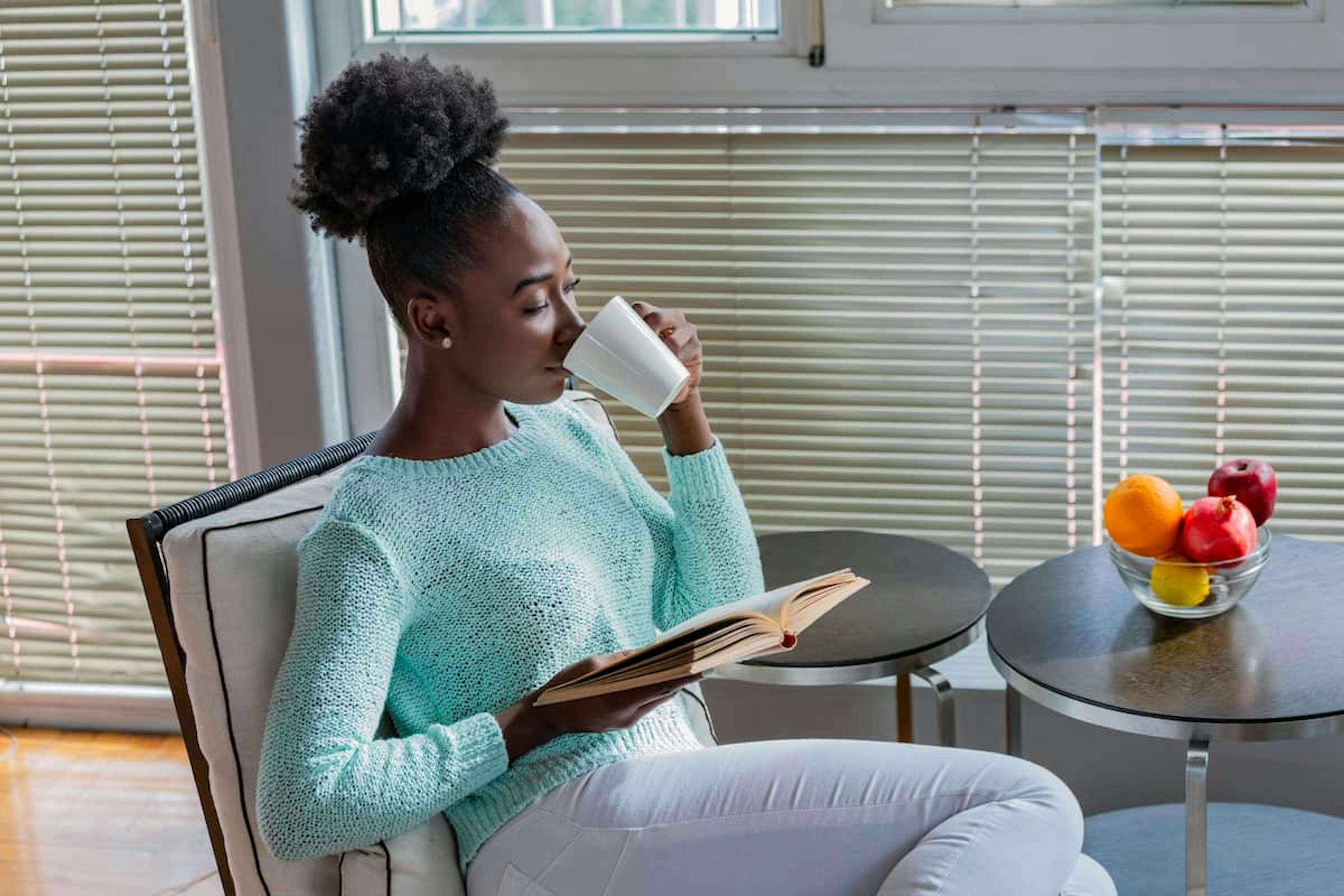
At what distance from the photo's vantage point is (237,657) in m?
1.38

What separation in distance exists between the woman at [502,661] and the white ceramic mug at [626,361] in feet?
0.13

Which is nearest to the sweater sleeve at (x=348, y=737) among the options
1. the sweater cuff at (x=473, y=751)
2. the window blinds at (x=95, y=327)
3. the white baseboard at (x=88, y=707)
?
the sweater cuff at (x=473, y=751)

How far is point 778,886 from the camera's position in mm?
1290

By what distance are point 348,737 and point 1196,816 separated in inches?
33.3

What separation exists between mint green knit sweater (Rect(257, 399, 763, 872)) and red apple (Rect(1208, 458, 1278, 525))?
56 cm

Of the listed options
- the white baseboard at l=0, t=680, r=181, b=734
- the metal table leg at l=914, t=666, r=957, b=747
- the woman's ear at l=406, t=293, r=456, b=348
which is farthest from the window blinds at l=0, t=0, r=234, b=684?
the metal table leg at l=914, t=666, r=957, b=747

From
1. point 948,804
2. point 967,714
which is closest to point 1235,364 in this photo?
point 967,714

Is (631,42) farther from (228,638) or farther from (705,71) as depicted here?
(228,638)

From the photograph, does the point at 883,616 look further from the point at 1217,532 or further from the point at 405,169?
the point at 405,169

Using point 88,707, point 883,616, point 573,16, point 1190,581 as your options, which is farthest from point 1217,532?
point 88,707

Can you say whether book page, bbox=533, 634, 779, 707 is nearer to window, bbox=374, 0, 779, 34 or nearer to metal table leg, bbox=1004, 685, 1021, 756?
metal table leg, bbox=1004, 685, 1021, 756

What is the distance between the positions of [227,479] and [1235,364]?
1.64 meters

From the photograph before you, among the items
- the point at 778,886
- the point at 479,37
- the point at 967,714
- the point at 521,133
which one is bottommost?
the point at 967,714

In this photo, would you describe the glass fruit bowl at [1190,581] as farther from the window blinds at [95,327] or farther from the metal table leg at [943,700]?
the window blinds at [95,327]
